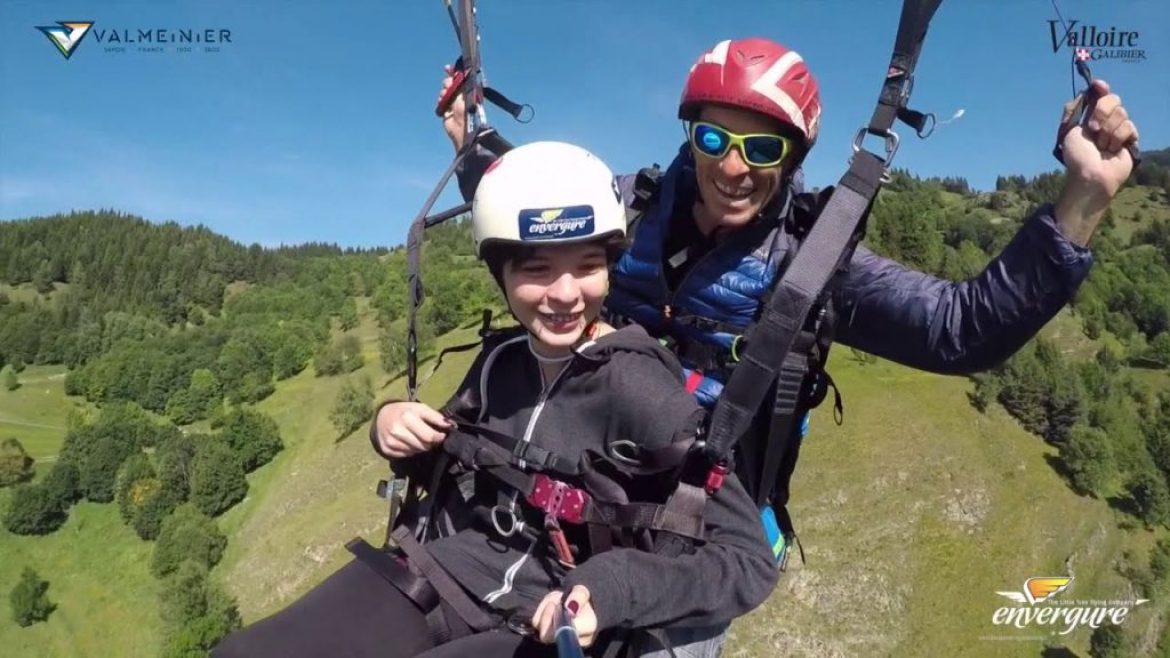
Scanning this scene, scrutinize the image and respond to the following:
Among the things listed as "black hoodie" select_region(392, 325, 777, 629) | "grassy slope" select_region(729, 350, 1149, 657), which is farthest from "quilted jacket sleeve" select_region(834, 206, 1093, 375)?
"grassy slope" select_region(729, 350, 1149, 657)

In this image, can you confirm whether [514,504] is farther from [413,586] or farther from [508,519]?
[413,586]

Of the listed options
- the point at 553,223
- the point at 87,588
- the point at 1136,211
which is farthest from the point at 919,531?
the point at 1136,211

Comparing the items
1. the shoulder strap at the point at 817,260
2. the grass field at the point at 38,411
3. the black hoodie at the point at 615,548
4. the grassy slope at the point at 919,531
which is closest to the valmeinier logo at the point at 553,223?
the black hoodie at the point at 615,548

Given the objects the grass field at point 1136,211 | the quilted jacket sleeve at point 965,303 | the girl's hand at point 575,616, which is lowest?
the girl's hand at point 575,616

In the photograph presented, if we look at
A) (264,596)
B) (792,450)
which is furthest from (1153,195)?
(792,450)

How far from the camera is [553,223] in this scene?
3.30 m

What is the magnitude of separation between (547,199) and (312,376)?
162578mm

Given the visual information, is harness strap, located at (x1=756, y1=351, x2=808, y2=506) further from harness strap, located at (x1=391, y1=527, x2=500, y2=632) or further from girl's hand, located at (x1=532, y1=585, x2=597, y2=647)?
harness strap, located at (x1=391, y1=527, x2=500, y2=632)

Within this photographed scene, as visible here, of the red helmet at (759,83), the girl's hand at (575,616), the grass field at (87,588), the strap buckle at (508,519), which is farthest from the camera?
the grass field at (87,588)

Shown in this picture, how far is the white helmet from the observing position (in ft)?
10.9

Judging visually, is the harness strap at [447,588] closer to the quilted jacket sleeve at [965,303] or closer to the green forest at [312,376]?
the quilted jacket sleeve at [965,303]

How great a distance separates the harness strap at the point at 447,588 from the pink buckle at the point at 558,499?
0.55 metres

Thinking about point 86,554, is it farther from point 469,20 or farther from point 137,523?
point 469,20

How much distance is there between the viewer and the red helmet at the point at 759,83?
373cm
